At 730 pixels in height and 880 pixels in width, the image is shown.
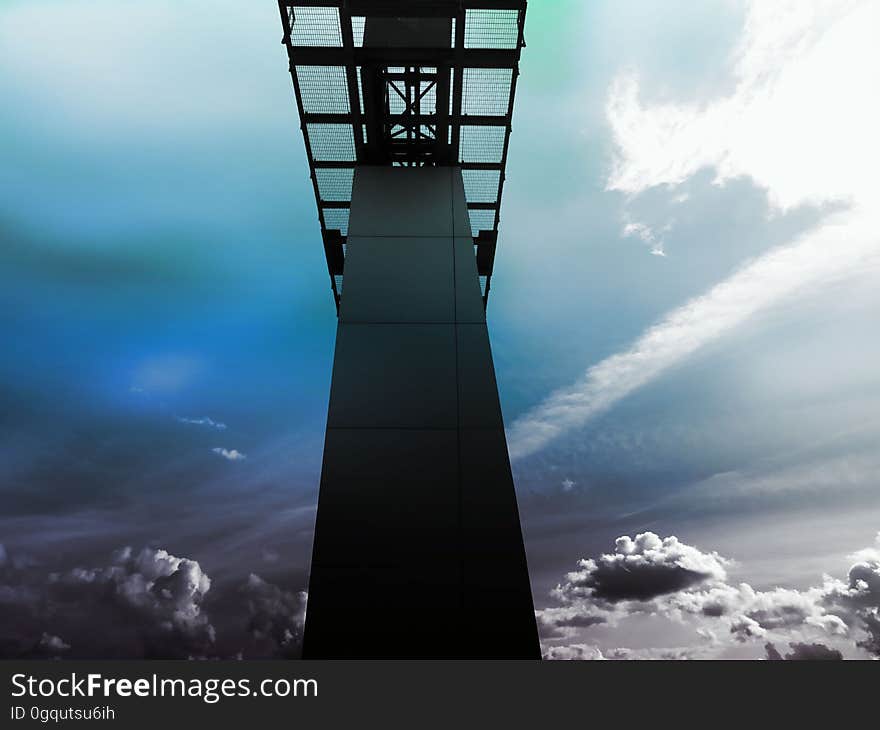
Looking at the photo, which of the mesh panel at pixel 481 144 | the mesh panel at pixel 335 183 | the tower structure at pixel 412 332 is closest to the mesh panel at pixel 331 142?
the tower structure at pixel 412 332

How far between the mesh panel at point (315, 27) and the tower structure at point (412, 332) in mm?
38

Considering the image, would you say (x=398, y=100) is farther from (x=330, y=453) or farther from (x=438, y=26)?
(x=330, y=453)

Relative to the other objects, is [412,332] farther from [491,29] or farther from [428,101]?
[491,29]

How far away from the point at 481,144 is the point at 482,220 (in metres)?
2.10

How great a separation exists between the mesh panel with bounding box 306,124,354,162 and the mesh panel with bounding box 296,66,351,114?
1.07ft

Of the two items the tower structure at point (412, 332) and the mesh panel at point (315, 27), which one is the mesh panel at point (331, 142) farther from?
the mesh panel at point (315, 27)

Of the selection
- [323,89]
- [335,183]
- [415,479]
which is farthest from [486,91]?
[415,479]

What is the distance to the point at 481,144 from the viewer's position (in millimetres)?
11539

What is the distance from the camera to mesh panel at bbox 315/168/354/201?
1176 centimetres

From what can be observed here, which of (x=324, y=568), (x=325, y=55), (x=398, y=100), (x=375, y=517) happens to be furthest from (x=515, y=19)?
(x=324, y=568)

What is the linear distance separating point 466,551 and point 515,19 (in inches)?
378

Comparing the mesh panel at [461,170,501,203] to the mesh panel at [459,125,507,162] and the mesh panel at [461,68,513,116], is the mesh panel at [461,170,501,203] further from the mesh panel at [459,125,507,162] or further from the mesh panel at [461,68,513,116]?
the mesh panel at [461,68,513,116]

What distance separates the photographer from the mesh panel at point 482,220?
1304 cm

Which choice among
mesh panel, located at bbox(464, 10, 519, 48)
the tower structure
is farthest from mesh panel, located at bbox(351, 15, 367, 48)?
mesh panel, located at bbox(464, 10, 519, 48)
